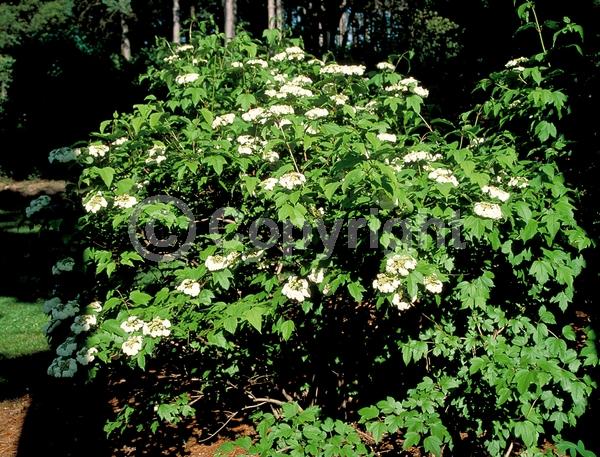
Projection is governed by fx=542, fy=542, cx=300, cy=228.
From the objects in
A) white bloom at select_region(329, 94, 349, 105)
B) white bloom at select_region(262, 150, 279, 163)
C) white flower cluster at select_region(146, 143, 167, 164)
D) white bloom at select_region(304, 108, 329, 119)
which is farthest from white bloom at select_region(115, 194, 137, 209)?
white bloom at select_region(329, 94, 349, 105)

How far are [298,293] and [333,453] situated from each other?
72 centimetres

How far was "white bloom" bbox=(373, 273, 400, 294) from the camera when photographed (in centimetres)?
218

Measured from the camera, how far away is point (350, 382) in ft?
11.6

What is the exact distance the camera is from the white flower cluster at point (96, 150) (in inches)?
119

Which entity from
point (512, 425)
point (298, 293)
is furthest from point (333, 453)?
point (512, 425)

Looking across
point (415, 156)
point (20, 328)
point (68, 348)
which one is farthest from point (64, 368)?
point (20, 328)

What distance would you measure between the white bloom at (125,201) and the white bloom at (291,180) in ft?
2.70

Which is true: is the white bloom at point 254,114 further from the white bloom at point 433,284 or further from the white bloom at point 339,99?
the white bloom at point 433,284

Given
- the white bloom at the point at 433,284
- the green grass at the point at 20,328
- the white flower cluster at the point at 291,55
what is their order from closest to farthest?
1. the white bloom at the point at 433,284
2. the white flower cluster at the point at 291,55
3. the green grass at the point at 20,328

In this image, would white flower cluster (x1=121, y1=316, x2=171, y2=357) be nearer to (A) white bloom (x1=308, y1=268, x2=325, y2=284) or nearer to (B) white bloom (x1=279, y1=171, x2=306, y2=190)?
(A) white bloom (x1=308, y1=268, x2=325, y2=284)

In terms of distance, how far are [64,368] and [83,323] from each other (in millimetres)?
279

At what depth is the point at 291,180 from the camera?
8.00 ft

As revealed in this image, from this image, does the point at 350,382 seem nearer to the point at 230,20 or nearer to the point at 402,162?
the point at 402,162

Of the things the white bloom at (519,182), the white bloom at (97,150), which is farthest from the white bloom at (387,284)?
the white bloom at (97,150)
